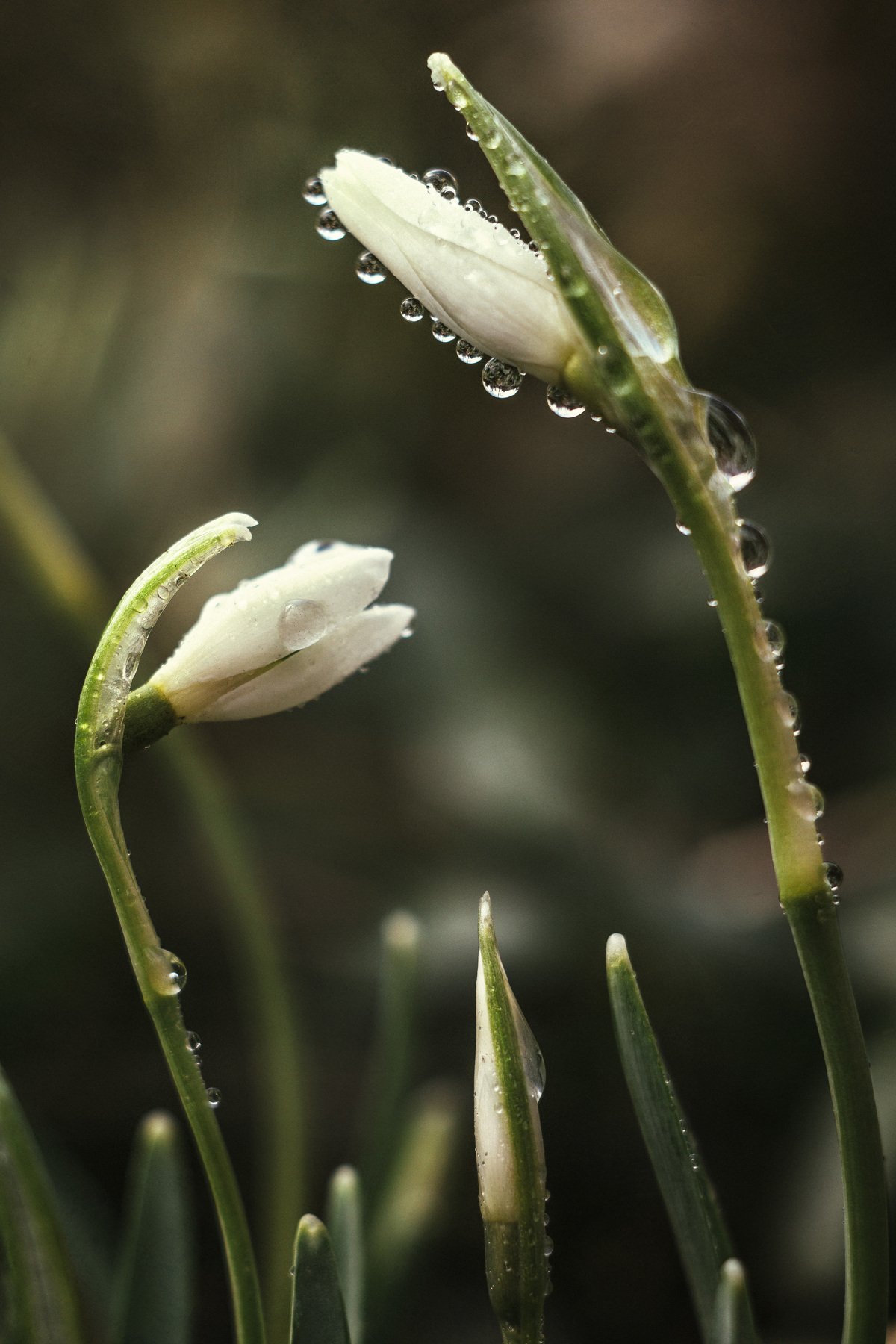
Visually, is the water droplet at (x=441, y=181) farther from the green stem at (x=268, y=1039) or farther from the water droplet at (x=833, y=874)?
the green stem at (x=268, y=1039)

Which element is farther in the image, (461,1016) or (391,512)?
(391,512)

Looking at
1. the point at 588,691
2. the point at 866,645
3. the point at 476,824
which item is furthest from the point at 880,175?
the point at 476,824

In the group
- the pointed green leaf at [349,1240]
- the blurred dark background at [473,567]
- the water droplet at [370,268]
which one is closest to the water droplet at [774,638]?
the water droplet at [370,268]

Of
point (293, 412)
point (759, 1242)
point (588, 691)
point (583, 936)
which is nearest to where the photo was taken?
point (759, 1242)

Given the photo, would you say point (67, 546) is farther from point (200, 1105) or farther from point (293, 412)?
point (200, 1105)

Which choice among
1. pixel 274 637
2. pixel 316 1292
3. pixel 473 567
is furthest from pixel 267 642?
pixel 473 567
